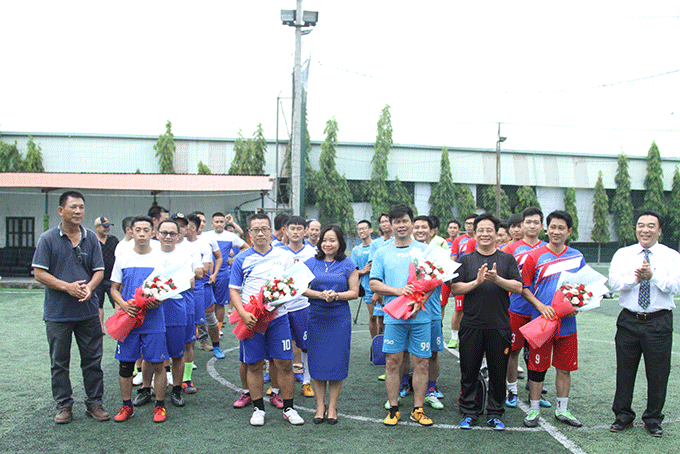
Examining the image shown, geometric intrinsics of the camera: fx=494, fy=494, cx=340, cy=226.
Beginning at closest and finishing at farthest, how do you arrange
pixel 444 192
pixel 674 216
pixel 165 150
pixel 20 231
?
pixel 20 231
pixel 165 150
pixel 444 192
pixel 674 216

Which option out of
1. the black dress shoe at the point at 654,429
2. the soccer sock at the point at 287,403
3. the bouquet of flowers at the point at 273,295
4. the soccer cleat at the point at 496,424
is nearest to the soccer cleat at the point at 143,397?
the bouquet of flowers at the point at 273,295

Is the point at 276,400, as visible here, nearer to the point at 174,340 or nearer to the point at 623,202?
the point at 174,340

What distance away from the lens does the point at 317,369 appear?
4.91 metres

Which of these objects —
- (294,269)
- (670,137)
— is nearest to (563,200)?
(670,137)

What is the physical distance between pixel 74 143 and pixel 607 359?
23627 millimetres

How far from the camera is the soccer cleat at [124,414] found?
4871mm

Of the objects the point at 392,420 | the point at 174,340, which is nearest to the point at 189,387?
the point at 174,340

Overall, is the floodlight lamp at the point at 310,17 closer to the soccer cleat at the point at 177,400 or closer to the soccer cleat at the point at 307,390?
the soccer cleat at the point at 307,390

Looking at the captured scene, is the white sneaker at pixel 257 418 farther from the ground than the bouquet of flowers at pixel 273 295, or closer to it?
closer to it

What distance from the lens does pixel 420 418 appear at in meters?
4.90

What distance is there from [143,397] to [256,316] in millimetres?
1816

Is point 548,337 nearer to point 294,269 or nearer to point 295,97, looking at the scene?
point 294,269

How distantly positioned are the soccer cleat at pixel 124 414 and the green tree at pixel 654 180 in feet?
99.5

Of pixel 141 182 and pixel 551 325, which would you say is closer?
pixel 551 325
